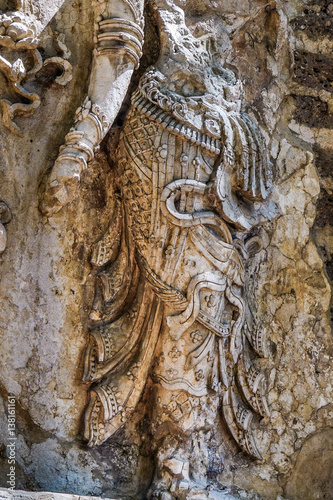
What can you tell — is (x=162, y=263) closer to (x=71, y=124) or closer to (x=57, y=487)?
(x=71, y=124)

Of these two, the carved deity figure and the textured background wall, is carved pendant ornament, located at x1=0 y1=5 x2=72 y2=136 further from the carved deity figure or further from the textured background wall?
the carved deity figure

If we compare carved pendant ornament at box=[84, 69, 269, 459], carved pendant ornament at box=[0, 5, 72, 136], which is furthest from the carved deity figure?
carved pendant ornament at box=[0, 5, 72, 136]

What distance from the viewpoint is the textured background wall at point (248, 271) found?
3311 mm

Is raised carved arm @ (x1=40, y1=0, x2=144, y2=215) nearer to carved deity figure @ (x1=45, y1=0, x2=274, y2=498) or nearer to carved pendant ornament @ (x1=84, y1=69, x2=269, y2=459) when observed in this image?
carved deity figure @ (x1=45, y1=0, x2=274, y2=498)

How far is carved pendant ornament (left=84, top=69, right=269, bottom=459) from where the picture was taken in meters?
3.37

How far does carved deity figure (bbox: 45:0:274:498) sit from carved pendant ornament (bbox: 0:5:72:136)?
0.71 feet

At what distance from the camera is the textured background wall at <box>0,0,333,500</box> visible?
10.9 feet

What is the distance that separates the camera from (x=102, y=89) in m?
3.39

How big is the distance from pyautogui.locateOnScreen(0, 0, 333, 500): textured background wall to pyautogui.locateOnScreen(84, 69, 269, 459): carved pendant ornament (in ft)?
0.30

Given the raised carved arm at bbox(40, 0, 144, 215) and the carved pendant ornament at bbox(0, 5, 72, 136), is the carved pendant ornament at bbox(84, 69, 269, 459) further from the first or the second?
the carved pendant ornament at bbox(0, 5, 72, 136)

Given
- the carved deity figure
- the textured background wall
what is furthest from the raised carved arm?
the textured background wall

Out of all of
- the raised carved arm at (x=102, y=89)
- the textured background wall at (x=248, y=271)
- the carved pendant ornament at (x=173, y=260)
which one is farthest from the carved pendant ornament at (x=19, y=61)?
the carved pendant ornament at (x=173, y=260)

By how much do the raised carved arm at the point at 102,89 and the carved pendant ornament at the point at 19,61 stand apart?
19cm

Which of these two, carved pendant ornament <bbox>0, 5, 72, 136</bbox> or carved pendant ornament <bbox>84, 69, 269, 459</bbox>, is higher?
carved pendant ornament <bbox>0, 5, 72, 136</bbox>
